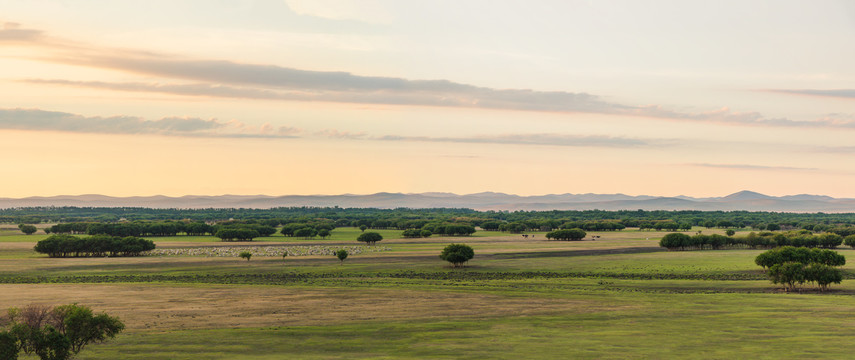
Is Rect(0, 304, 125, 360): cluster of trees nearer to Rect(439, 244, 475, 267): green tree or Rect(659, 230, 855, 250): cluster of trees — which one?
Rect(439, 244, 475, 267): green tree

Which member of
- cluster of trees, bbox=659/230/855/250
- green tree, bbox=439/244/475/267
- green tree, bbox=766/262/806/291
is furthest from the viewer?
cluster of trees, bbox=659/230/855/250

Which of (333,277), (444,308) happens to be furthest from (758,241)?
(444,308)

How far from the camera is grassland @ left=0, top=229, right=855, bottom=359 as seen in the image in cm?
5869

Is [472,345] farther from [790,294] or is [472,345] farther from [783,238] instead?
[783,238]

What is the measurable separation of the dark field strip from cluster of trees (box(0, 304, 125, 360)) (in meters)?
50.6

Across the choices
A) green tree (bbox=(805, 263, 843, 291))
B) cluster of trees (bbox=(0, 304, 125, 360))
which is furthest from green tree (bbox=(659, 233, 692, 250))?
cluster of trees (bbox=(0, 304, 125, 360))

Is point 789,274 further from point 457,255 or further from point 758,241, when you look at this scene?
point 758,241

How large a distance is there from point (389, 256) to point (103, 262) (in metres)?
59.9

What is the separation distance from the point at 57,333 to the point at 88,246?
12180 centimetres

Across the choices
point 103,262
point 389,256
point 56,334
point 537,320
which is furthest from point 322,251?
point 56,334

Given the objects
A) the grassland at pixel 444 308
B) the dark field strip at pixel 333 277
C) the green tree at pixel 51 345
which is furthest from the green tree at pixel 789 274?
the green tree at pixel 51 345

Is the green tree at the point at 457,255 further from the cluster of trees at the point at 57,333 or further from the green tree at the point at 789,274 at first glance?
the cluster of trees at the point at 57,333

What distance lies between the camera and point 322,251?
17562 centimetres

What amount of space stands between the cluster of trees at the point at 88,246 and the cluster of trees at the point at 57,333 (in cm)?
11335
